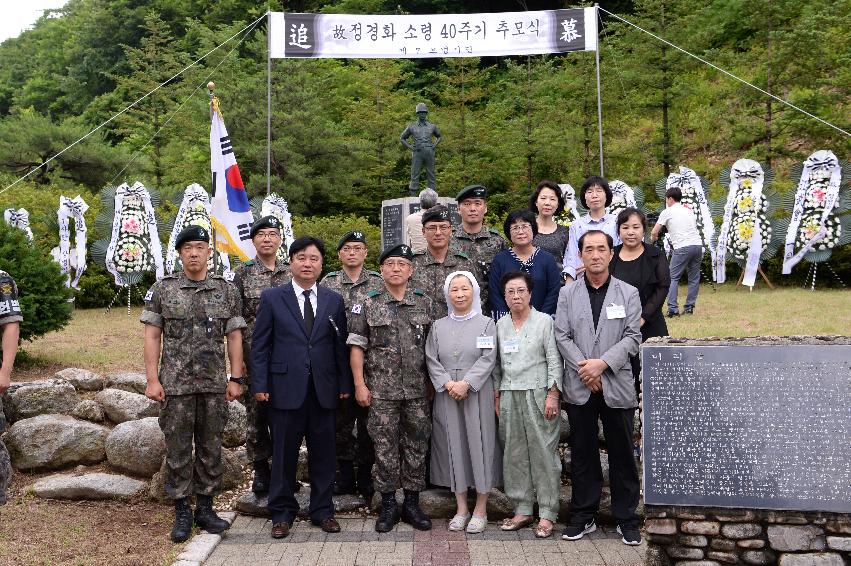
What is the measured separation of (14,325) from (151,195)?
7.91 metres

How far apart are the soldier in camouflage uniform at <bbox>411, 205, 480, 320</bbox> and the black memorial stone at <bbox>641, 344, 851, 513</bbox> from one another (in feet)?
4.61

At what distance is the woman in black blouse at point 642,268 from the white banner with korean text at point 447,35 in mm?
7628

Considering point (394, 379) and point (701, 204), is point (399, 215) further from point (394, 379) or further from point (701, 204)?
point (394, 379)

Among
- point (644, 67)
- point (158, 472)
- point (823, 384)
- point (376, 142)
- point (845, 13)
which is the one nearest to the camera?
point (823, 384)

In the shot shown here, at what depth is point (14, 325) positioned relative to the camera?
4.32 metres

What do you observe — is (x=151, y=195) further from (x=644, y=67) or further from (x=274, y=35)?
(x=644, y=67)

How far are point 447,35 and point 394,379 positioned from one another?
8.47m

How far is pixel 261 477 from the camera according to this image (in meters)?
4.79

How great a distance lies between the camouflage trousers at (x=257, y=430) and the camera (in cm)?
468

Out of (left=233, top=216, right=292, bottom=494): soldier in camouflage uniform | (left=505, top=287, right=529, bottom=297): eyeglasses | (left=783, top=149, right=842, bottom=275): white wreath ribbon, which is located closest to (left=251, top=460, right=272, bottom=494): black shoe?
(left=233, top=216, right=292, bottom=494): soldier in camouflage uniform

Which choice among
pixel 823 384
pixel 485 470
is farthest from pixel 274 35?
pixel 823 384

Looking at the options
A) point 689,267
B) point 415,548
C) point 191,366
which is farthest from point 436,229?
point 689,267

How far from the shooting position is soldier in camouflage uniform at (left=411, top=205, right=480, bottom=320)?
15.3ft

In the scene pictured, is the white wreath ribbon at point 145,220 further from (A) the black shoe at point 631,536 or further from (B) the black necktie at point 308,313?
(A) the black shoe at point 631,536
